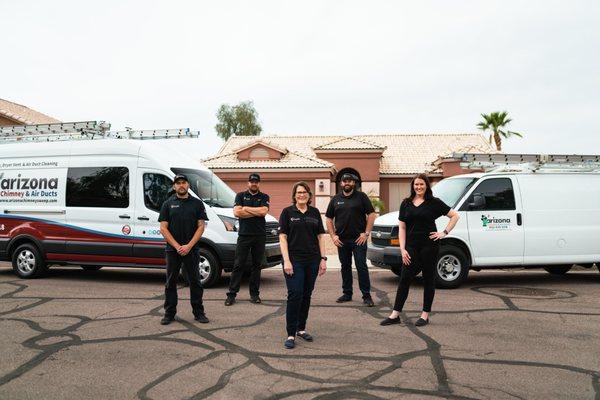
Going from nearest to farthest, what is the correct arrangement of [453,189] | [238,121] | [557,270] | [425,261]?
1. [425,261]
2. [453,189]
3. [557,270]
4. [238,121]

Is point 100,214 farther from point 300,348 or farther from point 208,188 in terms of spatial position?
point 300,348

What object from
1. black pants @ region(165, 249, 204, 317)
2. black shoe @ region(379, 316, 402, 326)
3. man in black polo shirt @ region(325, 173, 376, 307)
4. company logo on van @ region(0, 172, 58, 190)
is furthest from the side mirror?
company logo on van @ region(0, 172, 58, 190)

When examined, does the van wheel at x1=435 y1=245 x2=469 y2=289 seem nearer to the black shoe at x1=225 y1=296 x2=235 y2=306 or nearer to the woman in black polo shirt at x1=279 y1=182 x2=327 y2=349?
the black shoe at x1=225 y1=296 x2=235 y2=306

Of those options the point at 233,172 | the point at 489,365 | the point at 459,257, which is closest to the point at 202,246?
the point at 459,257

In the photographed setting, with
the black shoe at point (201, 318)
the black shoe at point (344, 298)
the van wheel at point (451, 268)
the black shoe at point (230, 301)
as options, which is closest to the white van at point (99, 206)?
the black shoe at point (230, 301)

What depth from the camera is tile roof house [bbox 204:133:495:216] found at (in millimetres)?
A: 22938

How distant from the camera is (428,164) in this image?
2719 centimetres

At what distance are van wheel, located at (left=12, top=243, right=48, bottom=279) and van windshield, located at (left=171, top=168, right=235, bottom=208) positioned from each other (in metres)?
3.24

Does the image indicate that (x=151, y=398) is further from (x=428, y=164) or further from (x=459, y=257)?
(x=428, y=164)

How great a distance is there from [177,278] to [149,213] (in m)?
2.78

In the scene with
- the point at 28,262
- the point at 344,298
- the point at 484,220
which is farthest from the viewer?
the point at 28,262

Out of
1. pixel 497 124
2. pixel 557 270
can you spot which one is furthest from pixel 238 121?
pixel 557 270

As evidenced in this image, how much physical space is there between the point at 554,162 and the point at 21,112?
26412mm

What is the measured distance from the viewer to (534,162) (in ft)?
29.0
